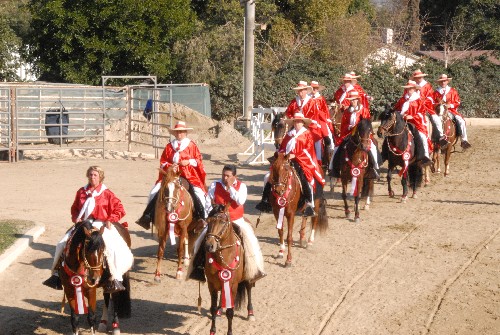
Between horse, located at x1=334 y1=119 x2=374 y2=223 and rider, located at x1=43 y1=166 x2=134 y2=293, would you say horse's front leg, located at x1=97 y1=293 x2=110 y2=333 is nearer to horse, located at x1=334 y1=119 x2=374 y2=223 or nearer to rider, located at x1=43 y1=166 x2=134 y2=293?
rider, located at x1=43 y1=166 x2=134 y2=293

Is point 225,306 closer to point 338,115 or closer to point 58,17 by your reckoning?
point 338,115

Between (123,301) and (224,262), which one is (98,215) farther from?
(224,262)

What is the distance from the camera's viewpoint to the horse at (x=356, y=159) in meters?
16.2

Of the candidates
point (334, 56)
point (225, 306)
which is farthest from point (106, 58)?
point (225, 306)

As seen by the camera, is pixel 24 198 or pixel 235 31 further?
pixel 235 31

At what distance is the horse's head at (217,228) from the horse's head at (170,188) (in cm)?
250

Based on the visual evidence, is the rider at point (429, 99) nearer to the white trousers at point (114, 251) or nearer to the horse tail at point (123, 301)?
the horse tail at point (123, 301)

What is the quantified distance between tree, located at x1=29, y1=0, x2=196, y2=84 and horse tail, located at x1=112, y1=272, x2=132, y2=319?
25110 mm

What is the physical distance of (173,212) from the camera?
1195 centimetres

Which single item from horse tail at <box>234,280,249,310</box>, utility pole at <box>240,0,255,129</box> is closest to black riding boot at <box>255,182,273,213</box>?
horse tail at <box>234,280,249,310</box>

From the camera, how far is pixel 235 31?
39.9 metres

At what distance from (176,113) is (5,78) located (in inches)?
542

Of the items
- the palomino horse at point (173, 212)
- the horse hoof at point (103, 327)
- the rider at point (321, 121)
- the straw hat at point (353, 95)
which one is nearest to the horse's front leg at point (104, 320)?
the horse hoof at point (103, 327)

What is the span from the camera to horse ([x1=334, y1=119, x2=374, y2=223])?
637 inches
